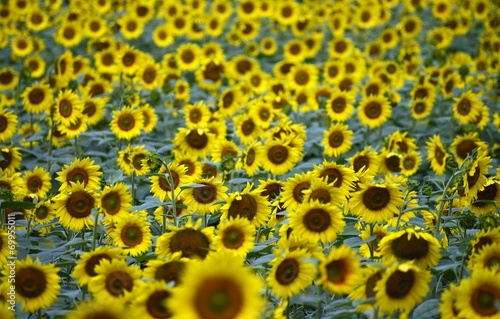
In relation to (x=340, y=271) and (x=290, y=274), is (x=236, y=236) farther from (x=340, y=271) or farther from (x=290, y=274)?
(x=340, y=271)

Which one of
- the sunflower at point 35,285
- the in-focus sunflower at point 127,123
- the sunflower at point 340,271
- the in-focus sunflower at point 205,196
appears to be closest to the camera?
the sunflower at point 340,271

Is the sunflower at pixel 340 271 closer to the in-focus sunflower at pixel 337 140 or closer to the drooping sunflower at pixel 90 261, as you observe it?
the drooping sunflower at pixel 90 261

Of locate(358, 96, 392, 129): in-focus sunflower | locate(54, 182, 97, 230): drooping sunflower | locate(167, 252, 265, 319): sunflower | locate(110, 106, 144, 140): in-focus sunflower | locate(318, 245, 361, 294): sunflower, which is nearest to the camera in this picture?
locate(167, 252, 265, 319): sunflower

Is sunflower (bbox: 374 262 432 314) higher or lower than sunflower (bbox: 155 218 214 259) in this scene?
lower

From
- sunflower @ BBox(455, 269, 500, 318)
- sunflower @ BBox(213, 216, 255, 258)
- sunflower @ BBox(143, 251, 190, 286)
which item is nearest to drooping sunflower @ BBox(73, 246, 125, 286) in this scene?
sunflower @ BBox(143, 251, 190, 286)

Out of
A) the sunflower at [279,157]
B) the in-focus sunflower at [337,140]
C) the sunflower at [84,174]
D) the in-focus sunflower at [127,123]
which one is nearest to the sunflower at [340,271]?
the sunflower at [84,174]

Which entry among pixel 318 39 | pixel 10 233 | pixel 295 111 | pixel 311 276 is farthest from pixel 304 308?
pixel 318 39

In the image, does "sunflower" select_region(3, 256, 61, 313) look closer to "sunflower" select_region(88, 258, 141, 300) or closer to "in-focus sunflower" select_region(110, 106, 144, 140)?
"sunflower" select_region(88, 258, 141, 300)
